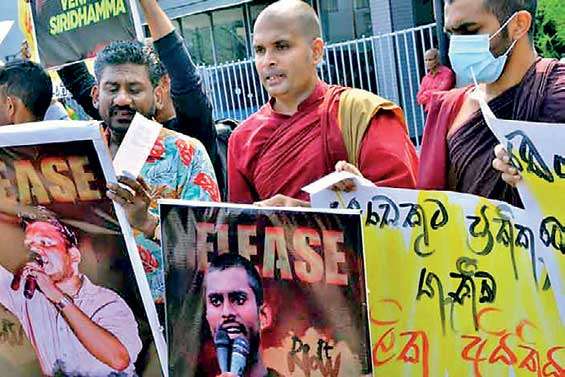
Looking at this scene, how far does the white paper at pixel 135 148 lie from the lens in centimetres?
206

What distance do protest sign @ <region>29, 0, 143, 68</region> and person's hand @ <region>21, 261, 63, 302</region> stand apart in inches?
40.6

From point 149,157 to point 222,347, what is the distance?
0.58m

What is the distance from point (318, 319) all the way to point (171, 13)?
1164cm

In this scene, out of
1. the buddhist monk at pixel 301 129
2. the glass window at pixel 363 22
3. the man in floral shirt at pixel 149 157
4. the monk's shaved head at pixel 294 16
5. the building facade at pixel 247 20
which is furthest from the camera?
the glass window at pixel 363 22

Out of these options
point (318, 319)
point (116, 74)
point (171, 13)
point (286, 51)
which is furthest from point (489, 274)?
point (171, 13)

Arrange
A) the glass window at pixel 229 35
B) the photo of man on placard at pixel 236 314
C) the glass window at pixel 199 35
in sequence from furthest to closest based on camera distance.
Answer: the glass window at pixel 199 35, the glass window at pixel 229 35, the photo of man on placard at pixel 236 314

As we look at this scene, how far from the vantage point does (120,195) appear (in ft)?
6.72

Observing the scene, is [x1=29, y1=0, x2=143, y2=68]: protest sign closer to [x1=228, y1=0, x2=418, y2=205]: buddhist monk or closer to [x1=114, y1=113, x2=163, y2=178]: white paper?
[x1=228, y1=0, x2=418, y2=205]: buddhist monk

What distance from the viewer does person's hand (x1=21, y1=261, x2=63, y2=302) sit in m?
2.21

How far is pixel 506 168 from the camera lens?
178 centimetres

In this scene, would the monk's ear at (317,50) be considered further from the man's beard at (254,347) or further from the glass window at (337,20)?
the glass window at (337,20)

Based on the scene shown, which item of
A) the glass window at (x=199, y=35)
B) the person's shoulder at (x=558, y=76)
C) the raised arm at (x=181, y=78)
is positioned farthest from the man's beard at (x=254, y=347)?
the glass window at (x=199, y=35)

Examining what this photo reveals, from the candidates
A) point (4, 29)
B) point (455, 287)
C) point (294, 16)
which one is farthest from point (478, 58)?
point (4, 29)

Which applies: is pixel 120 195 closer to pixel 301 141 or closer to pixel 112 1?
pixel 301 141
